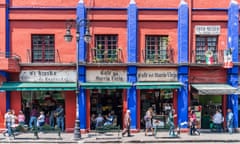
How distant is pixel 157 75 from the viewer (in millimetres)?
19688

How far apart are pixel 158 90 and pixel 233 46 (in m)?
5.84

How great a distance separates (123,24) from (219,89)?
7558 millimetres

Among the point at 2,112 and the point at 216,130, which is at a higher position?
the point at 2,112

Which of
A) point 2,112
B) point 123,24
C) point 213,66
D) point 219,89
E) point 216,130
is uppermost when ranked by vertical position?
point 123,24

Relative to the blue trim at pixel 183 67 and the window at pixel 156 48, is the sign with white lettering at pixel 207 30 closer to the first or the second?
the blue trim at pixel 183 67

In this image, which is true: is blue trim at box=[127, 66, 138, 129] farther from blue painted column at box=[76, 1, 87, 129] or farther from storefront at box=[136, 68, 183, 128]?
blue painted column at box=[76, 1, 87, 129]

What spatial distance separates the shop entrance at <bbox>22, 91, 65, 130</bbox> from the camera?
1969 cm

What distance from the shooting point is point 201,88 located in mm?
18719

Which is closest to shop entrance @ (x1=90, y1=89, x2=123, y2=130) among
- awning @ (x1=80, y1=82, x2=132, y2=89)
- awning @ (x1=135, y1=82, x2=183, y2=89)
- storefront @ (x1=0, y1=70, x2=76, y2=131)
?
awning @ (x1=80, y1=82, x2=132, y2=89)

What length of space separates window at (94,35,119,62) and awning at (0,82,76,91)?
2.69 meters

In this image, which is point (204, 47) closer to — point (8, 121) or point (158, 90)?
point (158, 90)

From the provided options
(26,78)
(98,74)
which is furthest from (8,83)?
(98,74)

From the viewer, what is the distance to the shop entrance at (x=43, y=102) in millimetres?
19688

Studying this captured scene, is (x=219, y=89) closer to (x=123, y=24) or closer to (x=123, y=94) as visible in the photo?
(x=123, y=94)
